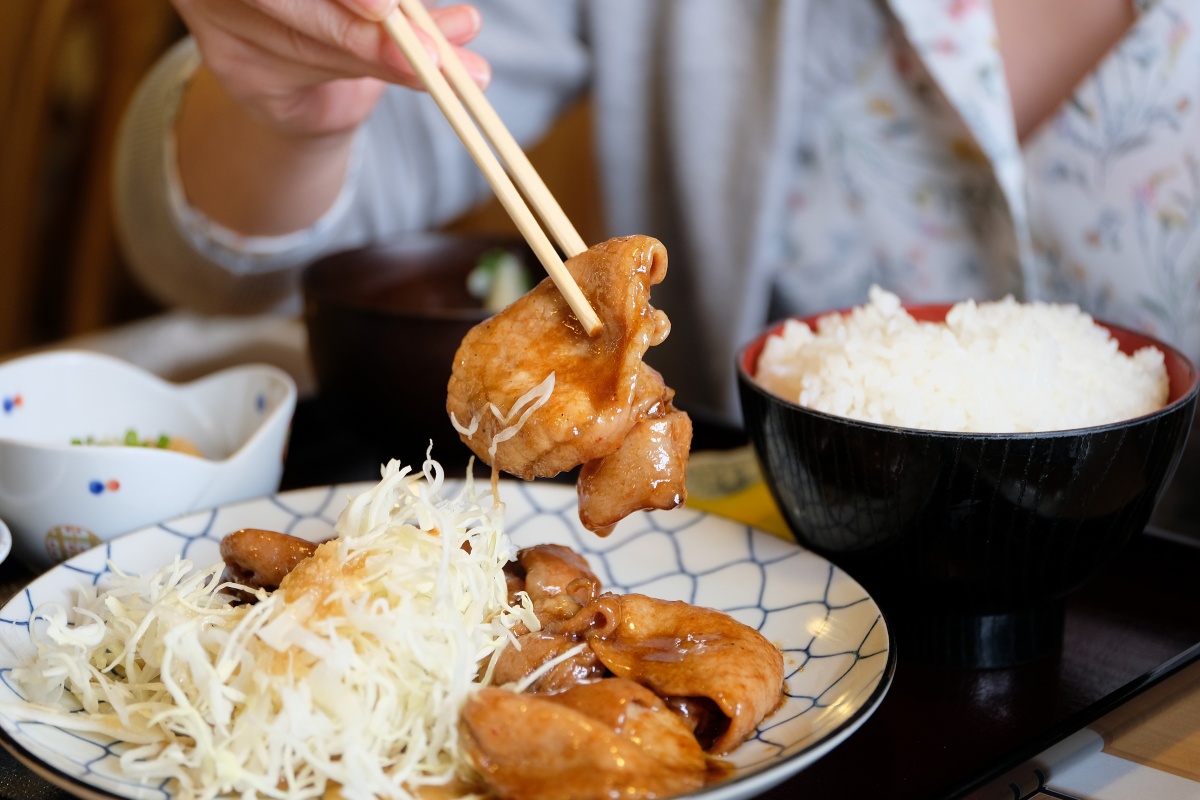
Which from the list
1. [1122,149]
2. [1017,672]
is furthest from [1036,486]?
[1122,149]

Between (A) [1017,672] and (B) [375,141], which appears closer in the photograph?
(A) [1017,672]

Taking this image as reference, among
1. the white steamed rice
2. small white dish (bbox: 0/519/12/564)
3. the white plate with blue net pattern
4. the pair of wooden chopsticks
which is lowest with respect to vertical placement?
the white plate with blue net pattern

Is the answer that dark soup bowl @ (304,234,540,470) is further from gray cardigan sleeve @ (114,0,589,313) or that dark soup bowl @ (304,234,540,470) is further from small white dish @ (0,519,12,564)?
small white dish @ (0,519,12,564)

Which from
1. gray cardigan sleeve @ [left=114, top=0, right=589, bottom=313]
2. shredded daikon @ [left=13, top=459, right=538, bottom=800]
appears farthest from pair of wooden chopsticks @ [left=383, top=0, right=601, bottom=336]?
gray cardigan sleeve @ [left=114, top=0, right=589, bottom=313]

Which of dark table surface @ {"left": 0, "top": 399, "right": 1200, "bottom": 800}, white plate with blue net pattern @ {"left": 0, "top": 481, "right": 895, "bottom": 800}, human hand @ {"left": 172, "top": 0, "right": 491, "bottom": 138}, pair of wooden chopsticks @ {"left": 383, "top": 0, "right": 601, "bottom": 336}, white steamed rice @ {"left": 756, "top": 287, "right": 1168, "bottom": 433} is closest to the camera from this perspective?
white plate with blue net pattern @ {"left": 0, "top": 481, "right": 895, "bottom": 800}

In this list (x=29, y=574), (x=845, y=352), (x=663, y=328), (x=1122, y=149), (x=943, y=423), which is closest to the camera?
(x=663, y=328)

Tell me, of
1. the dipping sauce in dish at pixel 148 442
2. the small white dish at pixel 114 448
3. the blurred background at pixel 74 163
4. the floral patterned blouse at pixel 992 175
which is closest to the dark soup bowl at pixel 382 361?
the small white dish at pixel 114 448

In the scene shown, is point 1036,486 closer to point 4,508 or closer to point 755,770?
point 755,770

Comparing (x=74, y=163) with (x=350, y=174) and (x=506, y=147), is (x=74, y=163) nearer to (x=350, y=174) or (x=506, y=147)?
(x=350, y=174)
